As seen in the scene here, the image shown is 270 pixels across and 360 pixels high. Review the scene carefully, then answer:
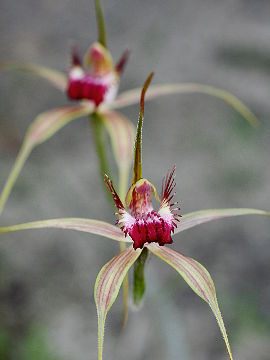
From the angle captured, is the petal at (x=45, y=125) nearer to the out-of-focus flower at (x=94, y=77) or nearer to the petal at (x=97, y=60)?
the out-of-focus flower at (x=94, y=77)

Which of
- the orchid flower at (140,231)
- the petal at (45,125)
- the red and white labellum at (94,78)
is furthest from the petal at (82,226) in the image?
the red and white labellum at (94,78)

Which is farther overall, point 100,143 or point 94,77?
point 94,77

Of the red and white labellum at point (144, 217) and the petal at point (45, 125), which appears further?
the petal at point (45, 125)

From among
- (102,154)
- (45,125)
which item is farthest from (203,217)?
(45,125)

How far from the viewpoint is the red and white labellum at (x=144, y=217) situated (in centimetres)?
116

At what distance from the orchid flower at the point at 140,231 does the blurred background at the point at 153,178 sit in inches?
28.6

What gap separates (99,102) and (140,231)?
26.3 inches

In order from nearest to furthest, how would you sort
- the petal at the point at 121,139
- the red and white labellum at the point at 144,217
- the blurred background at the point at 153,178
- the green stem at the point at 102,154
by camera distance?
the red and white labellum at the point at 144,217, the green stem at the point at 102,154, the petal at the point at 121,139, the blurred background at the point at 153,178

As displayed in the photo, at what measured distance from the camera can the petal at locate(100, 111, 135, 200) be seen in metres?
1.53

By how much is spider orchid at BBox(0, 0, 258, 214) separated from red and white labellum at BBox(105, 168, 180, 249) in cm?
23

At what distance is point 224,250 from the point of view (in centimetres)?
270

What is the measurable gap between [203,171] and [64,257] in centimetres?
91

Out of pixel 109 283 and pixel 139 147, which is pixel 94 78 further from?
pixel 109 283

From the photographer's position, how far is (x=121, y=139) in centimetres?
Result: 160
